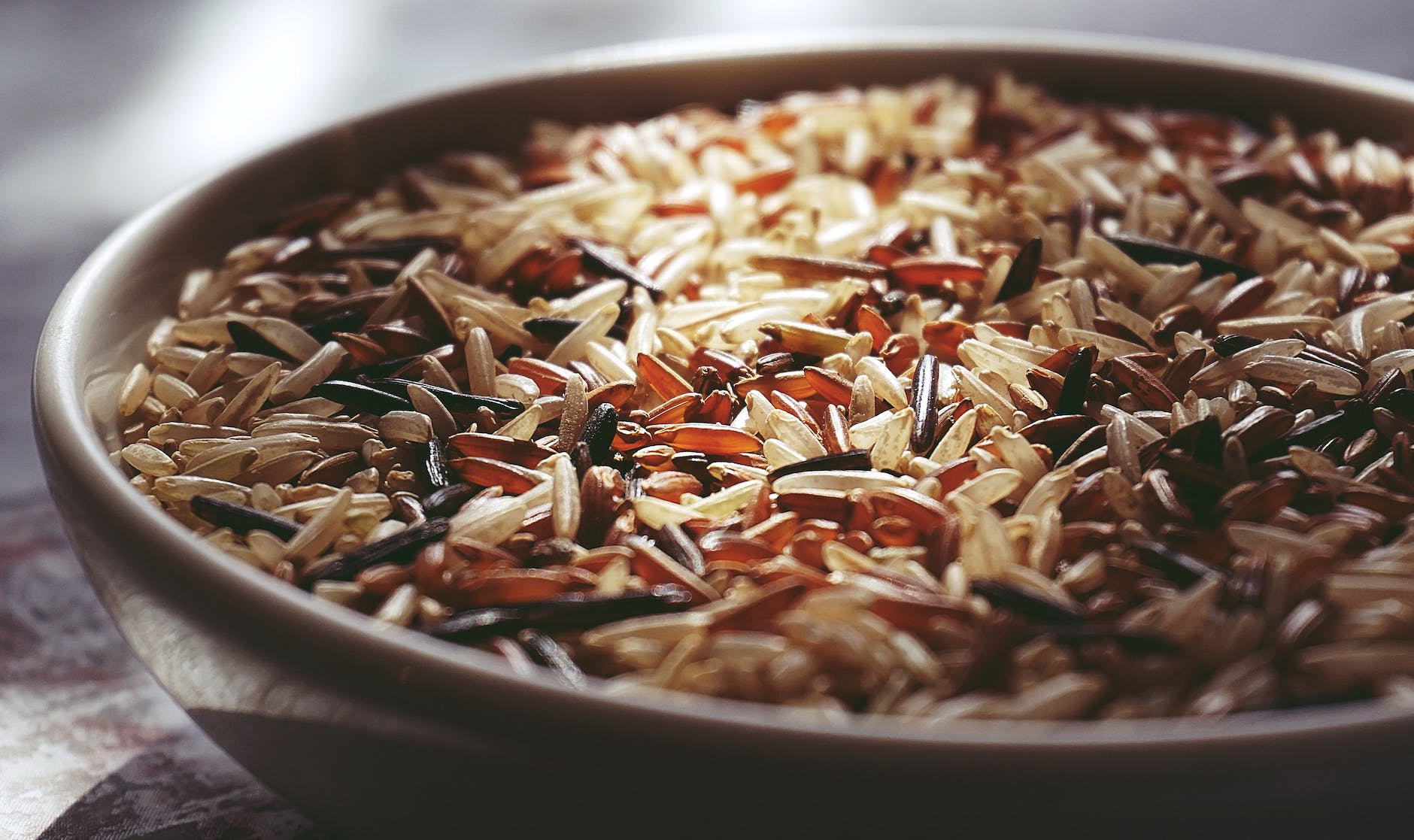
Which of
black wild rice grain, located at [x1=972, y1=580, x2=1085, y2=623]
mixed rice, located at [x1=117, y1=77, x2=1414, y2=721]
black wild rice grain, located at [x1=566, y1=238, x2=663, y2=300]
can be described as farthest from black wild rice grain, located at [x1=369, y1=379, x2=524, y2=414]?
black wild rice grain, located at [x1=972, y1=580, x2=1085, y2=623]

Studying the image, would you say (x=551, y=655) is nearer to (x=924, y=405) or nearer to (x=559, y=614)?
(x=559, y=614)

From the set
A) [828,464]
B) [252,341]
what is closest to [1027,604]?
[828,464]

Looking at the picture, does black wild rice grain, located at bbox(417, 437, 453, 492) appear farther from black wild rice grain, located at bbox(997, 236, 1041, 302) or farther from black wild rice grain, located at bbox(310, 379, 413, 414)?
black wild rice grain, located at bbox(997, 236, 1041, 302)

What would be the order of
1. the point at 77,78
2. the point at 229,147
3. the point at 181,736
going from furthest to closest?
the point at 77,78 → the point at 229,147 → the point at 181,736

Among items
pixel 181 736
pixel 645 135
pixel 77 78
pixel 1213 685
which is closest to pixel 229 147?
pixel 77 78

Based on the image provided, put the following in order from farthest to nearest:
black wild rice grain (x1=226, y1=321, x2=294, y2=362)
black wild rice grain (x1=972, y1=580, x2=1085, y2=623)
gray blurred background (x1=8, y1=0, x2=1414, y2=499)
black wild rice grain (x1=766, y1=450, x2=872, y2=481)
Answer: gray blurred background (x1=8, y1=0, x2=1414, y2=499)
black wild rice grain (x1=226, y1=321, x2=294, y2=362)
black wild rice grain (x1=766, y1=450, x2=872, y2=481)
black wild rice grain (x1=972, y1=580, x2=1085, y2=623)

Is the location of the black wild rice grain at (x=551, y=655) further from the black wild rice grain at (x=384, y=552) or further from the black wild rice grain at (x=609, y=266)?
the black wild rice grain at (x=609, y=266)

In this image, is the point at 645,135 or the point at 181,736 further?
the point at 645,135

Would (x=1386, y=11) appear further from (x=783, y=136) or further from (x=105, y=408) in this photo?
(x=105, y=408)

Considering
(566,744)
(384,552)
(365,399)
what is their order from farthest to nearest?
(365,399) → (384,552) → (566,744)
